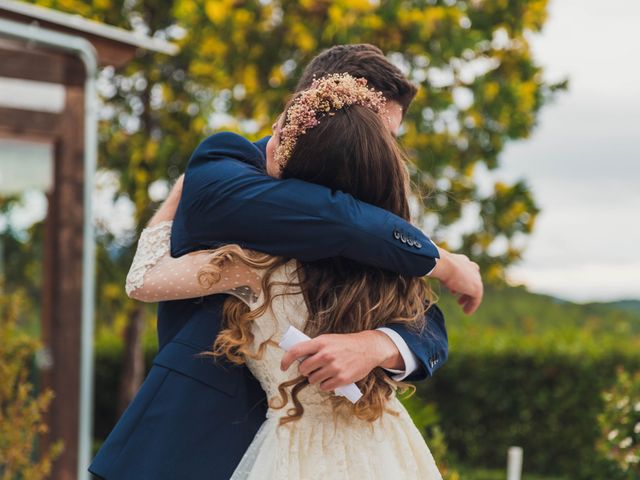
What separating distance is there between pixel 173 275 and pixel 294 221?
0.29m

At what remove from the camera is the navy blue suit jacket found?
1.76 metres

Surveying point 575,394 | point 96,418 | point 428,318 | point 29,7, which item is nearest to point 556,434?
point 575,394

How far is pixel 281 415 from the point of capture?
192cm

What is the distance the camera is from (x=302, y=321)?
187 centimetres

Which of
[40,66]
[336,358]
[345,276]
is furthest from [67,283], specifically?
[336,358]

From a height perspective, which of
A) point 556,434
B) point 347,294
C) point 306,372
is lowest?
point 556,434

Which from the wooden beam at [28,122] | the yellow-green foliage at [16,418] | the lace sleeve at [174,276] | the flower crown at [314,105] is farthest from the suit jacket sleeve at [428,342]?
the wooden beam at [28,122]

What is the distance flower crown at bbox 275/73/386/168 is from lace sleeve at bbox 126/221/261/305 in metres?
0.23

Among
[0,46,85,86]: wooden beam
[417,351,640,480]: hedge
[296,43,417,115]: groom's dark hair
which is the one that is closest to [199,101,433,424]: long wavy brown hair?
[296,43,417,115]: groom's dark hair

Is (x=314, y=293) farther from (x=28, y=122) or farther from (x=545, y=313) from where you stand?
(x=545, y=313)

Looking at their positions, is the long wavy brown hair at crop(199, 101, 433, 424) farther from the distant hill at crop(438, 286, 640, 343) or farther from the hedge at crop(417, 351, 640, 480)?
the distant hill at crop(438, 286, 640, 343)

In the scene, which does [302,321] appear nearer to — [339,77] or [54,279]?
[339,77]

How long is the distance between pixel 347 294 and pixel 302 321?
108mm

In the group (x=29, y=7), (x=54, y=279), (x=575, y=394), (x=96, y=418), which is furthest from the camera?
(x=96, y=418)
